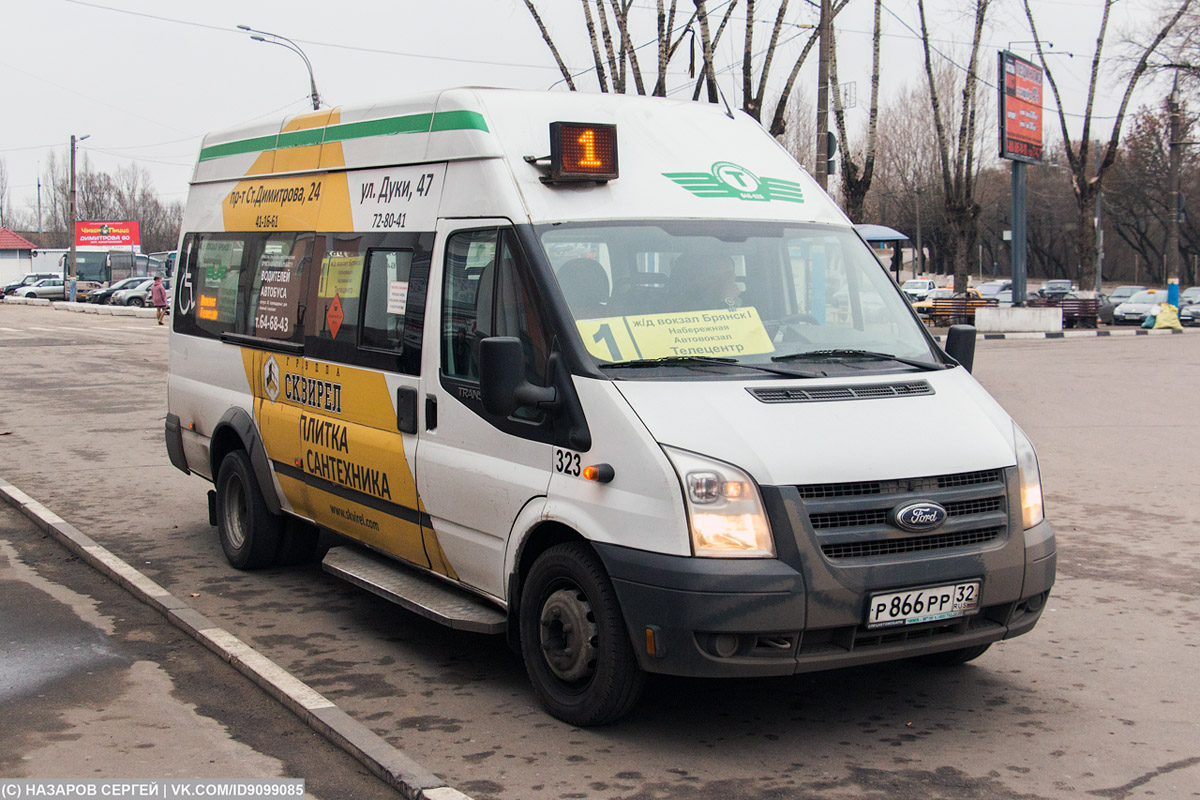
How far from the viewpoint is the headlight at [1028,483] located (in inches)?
188

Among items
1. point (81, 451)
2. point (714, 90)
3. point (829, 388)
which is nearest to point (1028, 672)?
point (829, 388)

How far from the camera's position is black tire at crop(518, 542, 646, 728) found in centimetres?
451

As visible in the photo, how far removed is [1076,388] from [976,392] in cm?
1401

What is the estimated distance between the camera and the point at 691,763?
4.44 meters

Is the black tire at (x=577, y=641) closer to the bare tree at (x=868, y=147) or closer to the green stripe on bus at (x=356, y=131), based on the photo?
the green stripe on bus at (x=356, y=131)

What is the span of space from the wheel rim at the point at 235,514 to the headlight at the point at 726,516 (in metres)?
4.14

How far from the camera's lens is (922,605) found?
4441 millimetres


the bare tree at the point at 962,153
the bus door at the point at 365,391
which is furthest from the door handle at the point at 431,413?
the bare tree at the point at 962,153

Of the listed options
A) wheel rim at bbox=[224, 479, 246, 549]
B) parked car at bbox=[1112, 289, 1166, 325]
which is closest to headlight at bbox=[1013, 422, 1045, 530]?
wheel rim at bbox=[224, 479, 246, 549]

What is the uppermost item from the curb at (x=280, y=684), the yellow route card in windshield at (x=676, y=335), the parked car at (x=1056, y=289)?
the parked car at (x=1056, y=289)

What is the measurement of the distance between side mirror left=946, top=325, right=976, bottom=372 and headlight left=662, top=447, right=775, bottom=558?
1766 mm

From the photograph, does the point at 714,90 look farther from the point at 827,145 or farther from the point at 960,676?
the point at 960,676

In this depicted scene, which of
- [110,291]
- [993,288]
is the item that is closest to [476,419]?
[993,288]

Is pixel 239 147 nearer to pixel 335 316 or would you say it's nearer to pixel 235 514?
pixel 335 316
